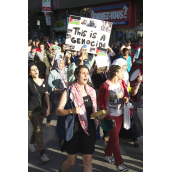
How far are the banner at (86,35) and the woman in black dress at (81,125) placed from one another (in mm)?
3687

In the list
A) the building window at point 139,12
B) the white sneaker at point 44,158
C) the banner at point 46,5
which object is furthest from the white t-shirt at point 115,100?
the building window at point 139,12

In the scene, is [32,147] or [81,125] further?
[32,147]

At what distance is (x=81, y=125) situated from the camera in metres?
3.92

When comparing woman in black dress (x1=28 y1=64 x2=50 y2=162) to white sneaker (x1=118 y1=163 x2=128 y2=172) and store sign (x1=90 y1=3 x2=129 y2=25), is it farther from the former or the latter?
store sign (x1=90 y1=3 x2=129 y2=25)

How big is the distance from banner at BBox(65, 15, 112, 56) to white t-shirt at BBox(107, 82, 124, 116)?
2975 mm

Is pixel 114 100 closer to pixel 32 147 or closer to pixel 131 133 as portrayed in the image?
pixel 131 133

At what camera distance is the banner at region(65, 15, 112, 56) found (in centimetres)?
763

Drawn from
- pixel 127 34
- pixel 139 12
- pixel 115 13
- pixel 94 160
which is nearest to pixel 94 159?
pixel 94 160

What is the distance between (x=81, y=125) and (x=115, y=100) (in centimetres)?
110

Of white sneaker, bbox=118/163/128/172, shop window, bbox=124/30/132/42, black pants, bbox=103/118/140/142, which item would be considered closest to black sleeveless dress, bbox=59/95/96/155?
white sneaker, bbox=118/163/128/172

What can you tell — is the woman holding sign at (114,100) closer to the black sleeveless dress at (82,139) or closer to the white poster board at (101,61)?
the black sleeveless dress at (82,139)

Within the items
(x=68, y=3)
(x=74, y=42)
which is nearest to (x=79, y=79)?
(x=74, y=42)
